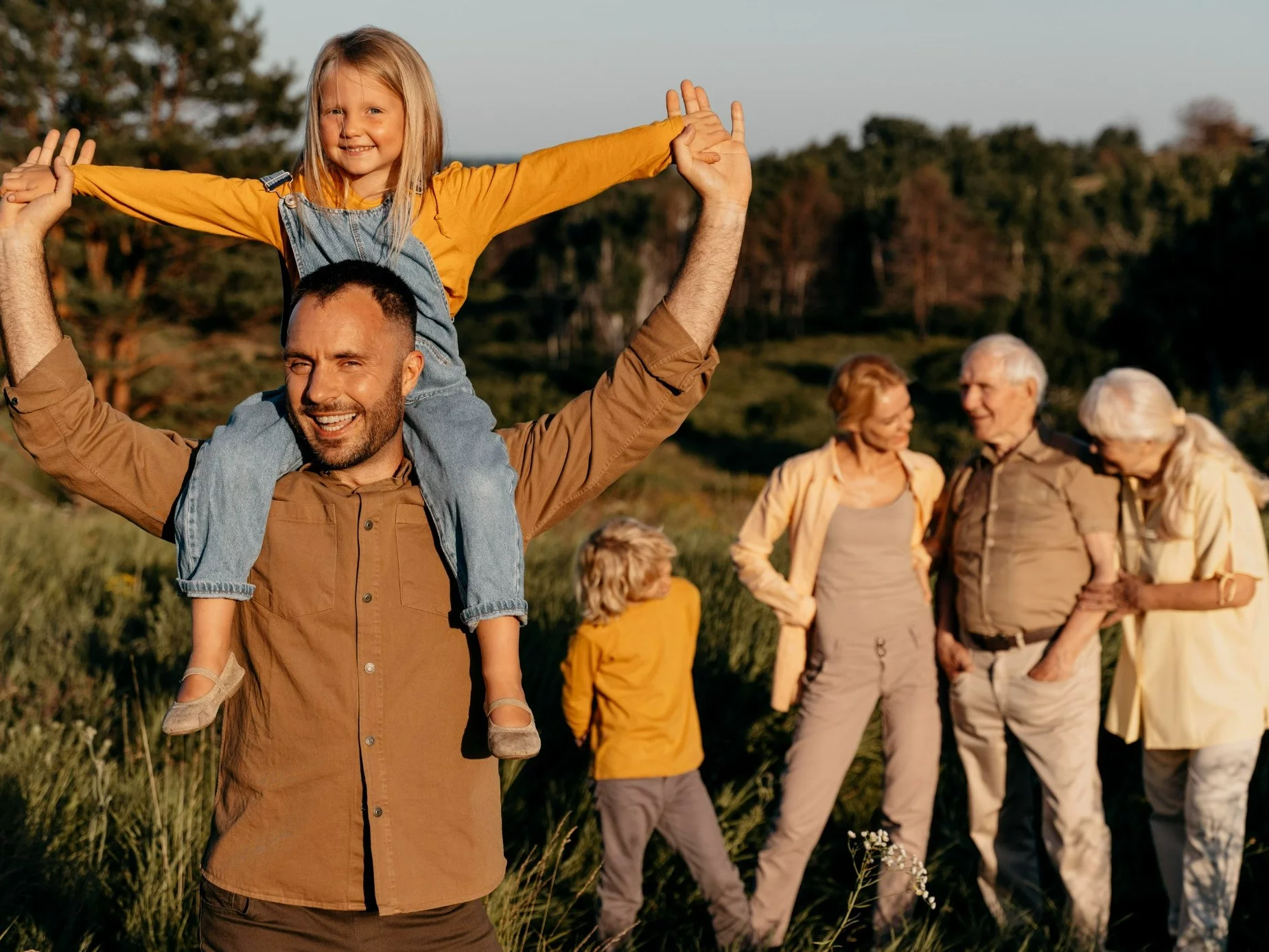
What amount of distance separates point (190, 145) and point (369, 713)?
22.7 m

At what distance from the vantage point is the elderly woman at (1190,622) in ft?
14.2

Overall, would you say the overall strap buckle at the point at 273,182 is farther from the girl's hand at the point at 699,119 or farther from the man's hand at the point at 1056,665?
the man's hand at the point at 1056,665

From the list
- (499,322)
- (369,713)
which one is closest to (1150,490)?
(369,713)

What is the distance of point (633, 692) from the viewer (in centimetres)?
431

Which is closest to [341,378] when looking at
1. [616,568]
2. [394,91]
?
[394,91]

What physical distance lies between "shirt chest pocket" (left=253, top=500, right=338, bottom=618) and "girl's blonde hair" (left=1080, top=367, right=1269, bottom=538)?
292 centimetres

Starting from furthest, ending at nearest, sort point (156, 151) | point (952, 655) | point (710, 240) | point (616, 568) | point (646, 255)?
1. point (646, 255)
2. point (156, 151)
3. point (952, 655)
4. point (616, 568)
5. point (710, 240)

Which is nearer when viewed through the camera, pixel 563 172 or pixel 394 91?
pixel 563 172

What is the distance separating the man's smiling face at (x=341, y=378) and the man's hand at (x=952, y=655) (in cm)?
303

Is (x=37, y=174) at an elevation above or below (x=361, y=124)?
below

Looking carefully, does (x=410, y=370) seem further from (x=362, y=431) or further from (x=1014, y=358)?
(x=1014, y=358)

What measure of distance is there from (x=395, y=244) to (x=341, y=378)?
0.46 meters

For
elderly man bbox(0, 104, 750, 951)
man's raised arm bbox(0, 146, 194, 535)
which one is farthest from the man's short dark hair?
man's raised arm bbox(0, 146, 194, 535)

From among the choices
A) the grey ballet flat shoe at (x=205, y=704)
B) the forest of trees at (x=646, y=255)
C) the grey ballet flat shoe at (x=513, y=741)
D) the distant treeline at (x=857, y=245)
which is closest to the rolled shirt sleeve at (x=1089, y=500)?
the grey ballet flat shoe at (x=513, y=741)
